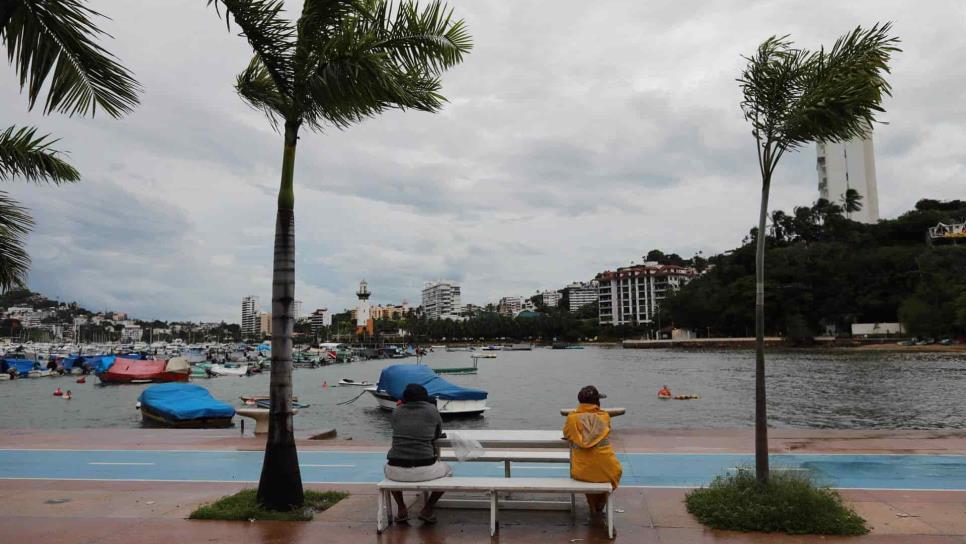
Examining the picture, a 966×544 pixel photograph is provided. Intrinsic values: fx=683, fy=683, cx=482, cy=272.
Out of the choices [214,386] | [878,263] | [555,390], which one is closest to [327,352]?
[214,386]

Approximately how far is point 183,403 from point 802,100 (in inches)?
1059

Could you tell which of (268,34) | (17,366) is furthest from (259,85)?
(17,366)

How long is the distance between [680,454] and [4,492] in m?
10.4

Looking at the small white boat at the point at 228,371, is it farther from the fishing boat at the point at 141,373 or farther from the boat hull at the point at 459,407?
the boat hull at the point at 459,407

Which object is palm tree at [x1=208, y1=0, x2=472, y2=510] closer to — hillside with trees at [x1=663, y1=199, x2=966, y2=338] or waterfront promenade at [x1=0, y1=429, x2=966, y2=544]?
waterfront promenade at [x1=0, y1=429, x2=966, y2=544]

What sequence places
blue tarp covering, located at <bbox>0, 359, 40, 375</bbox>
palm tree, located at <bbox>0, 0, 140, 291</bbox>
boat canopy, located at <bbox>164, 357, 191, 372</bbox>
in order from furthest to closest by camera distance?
A: blue tarp covering, located at <bbox>0, 359, 40, 375</bbox> < boat canopy, located at <bbox>164, 357, 191, 372</bbox> < palm tree, located at <bbox>0, 0, 140, 291</bbox>

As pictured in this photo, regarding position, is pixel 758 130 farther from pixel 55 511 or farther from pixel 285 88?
pixel 55 511

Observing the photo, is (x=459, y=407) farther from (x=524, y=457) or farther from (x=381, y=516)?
(x=381, y=516)

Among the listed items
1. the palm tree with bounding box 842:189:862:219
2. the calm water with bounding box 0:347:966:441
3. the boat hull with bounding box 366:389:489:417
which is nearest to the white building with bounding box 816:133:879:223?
the palm tree with bounding box 842:189:862:219

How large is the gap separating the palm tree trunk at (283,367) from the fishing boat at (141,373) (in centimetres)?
6316

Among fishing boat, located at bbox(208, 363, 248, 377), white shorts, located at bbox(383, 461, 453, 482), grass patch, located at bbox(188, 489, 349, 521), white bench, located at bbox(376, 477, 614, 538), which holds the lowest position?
fishing boat, located at bbox(208, 363, 248, 377)

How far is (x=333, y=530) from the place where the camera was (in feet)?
23.6

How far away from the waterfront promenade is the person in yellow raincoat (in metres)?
0.57

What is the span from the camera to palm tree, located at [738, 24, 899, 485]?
295 inches
